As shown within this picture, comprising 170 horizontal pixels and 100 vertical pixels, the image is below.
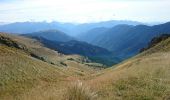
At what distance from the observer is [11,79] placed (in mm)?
34531

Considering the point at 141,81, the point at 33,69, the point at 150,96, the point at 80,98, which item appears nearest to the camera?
the point at 80,98

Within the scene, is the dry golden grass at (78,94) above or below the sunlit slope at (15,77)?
above

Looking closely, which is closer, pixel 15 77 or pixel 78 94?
pixel 78 94

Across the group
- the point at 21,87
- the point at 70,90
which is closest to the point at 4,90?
the point at 21,87

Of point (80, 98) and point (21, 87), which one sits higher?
point (80, 98)

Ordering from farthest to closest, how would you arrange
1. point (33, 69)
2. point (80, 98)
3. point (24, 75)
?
point (33, 69) < point (24, 75) < point (80, 98)

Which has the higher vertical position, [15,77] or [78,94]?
[78,94]

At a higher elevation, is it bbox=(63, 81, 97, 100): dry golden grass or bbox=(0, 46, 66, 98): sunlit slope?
bbox=(63, 81, 97, 100): dry golden grass

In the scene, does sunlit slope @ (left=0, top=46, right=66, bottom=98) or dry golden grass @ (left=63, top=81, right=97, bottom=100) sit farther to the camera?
sunlit slope @ (left=0, top=46, right=66, bottom=98)

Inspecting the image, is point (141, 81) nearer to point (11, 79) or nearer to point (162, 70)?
point (162, 70)

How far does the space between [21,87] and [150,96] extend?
19.1 metres

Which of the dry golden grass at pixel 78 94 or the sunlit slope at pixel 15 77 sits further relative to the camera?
the sunlit slope at pixel 15 77

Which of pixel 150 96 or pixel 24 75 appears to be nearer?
pixel 150 96

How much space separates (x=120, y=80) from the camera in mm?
18891
